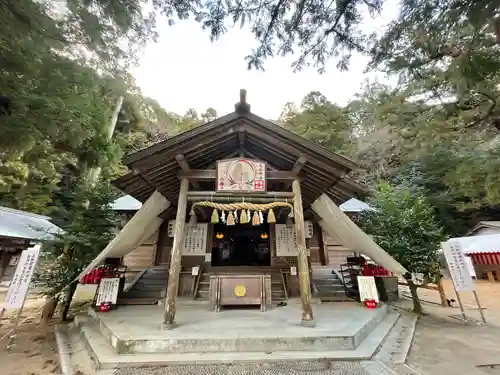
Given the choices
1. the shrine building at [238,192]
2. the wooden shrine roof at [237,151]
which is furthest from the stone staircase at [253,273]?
the wooden shrine roof at [237,151]

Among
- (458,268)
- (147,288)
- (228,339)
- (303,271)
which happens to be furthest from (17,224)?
(458,268)

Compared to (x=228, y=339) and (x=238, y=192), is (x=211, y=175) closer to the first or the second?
(x=238, y=192)

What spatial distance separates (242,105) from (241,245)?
10.2m

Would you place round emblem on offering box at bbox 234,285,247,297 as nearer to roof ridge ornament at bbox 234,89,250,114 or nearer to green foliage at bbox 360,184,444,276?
roof ridge ornament at bbox 234,89,250,114

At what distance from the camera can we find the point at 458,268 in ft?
21.5

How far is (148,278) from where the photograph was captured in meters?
9.58

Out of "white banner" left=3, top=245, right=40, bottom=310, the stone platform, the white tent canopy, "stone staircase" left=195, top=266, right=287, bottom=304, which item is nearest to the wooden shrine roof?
the white tent canopy

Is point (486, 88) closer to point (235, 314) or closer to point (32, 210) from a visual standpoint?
point (235, 314)

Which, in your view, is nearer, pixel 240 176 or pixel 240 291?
pixel 240 176

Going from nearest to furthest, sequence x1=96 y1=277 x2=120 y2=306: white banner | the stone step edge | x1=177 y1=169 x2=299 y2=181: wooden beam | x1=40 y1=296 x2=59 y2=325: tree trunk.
Result: the stone step edge → x1=177 y1=169 x2=299 y2=181: wooden beam → x1=40 y1=296 x2=59 y2=325: tree trunk → x1=96 y1=277 x2=120 y2=306: white banner

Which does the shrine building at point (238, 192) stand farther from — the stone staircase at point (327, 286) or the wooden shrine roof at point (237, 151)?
the stone staircase at point (327, 286)

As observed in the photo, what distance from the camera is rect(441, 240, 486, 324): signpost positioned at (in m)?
6.39

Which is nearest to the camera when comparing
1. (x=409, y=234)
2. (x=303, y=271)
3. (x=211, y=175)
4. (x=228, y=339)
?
(x=228, y=339)

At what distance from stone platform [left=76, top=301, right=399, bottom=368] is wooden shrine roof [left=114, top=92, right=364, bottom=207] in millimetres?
2842
